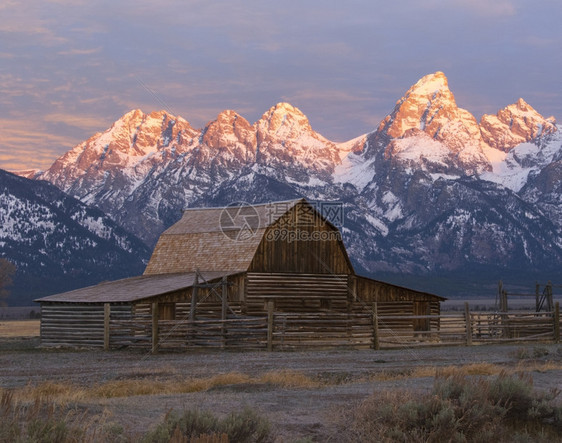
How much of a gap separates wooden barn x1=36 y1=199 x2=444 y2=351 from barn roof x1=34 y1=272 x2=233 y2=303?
80 mm

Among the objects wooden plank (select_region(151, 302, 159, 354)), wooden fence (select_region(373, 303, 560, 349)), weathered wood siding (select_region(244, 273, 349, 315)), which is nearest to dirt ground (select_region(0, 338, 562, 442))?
wooden plank (select_region(151, 302, 159, 354))

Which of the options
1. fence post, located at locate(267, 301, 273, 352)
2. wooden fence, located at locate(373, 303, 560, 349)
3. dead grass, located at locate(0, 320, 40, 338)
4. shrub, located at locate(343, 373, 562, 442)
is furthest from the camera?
dead grass, located at locate(0, 320, 40, 338)

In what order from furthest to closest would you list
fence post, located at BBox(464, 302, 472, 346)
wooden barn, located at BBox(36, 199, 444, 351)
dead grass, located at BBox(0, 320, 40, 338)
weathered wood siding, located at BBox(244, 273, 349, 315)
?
dead grass, located at BBox(0, 320, 40, 338)
weathered wood siding, located at BBox(244, 273, 349, 315)
fence post, located at BBox(464, 302, 472, 346)
wooden barn, located at BBox(36, 199, 444, 351)

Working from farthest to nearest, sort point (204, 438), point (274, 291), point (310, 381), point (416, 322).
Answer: point (416, 322) → point (274, 291) → point (310, 381) → point (204, 438)

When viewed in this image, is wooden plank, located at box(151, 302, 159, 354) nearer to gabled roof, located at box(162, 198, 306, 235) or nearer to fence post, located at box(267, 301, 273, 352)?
fence post, located at box(267, 301, 273, 352)

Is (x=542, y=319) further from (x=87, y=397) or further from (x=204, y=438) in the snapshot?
Result: (x=204, y=438)

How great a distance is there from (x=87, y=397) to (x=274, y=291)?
22.6 m

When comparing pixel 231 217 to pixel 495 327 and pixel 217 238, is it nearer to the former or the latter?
pixel 217 238

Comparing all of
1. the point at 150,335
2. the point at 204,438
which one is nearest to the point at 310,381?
the point at 204,438

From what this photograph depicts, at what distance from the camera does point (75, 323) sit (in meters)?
35.1

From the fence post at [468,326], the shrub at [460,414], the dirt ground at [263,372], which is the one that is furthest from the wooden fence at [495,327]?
the shrub at [460,414]

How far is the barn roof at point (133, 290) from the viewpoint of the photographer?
3400 cm

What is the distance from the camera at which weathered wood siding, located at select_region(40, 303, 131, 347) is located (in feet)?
111

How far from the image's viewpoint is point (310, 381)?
18.3 m
